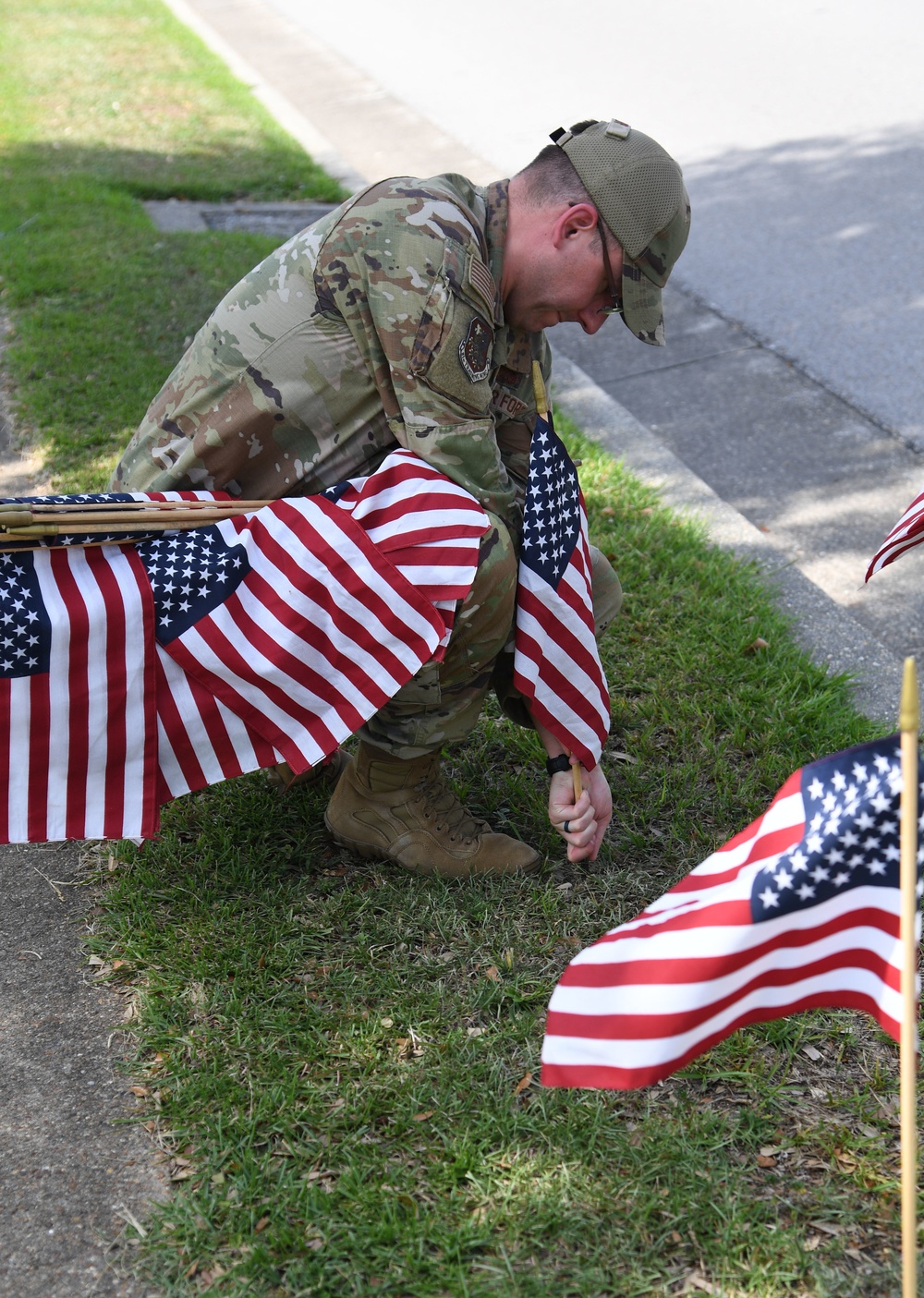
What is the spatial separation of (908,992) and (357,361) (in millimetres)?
1603

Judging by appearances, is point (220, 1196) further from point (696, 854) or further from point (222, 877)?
point (696, 854)

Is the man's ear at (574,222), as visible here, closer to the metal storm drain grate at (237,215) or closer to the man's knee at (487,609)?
the man's knee at (487,609)

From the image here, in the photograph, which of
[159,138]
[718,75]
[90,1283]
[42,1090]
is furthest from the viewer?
[718,75]

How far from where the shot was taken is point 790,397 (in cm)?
525

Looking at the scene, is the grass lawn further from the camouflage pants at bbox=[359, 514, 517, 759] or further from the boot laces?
the camouflage pants at bbox=[359, 514, 517, 759]

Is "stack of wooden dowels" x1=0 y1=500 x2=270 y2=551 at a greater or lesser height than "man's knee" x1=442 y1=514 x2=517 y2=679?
greater

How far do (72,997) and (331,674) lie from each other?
2.72ft

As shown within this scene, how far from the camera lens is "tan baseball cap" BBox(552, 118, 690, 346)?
2521mm

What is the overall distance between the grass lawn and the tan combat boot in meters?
0.06

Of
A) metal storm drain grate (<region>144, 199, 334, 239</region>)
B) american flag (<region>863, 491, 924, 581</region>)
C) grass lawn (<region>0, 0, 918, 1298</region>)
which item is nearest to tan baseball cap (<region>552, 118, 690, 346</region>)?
american flag (<region>863, 491, 924, 581</region>)

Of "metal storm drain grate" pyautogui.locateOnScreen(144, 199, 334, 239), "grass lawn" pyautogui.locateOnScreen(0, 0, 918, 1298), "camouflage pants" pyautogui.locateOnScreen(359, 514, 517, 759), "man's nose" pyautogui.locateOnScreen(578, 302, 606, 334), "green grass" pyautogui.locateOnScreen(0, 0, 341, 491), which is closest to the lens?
"grass lawn" pyautogui.locateOnScreen(0, 0, 918, 1298)

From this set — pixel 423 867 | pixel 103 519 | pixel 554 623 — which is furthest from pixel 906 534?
pixel 103 519

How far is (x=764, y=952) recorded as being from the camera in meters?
1.81

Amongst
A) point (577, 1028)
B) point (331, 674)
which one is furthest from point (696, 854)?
point (577, 1028)
